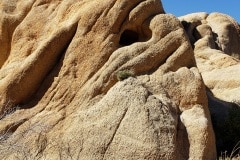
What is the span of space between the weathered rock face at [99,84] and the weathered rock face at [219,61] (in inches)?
108

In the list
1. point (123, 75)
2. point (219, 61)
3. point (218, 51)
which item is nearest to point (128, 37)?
point (123, 75)

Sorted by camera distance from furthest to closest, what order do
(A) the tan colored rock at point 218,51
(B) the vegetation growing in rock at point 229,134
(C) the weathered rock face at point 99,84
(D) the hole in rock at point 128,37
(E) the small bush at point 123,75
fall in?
(A) the tan colored rock at point 218,51 < (B) the vegetation growing in rock at point 229,134 < (D) the hole in rock at point 128,37 < (E) the small bush at point 123,75 < (C) the weathered rock face at point 99,84

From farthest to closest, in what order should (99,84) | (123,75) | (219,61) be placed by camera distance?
(219,61), (99,84), (123,75)

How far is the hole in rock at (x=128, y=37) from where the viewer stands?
1620 centimetres

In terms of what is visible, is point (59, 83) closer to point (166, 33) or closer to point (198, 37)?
point (166, 33)

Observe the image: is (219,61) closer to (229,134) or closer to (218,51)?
(218,51)

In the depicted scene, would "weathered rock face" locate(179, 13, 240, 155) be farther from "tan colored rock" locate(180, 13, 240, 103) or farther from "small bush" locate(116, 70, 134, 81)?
"small bush" locate(116, 70, 134, 81)

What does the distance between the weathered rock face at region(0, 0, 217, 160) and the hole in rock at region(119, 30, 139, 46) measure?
0.04 m

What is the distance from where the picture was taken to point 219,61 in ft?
81.5

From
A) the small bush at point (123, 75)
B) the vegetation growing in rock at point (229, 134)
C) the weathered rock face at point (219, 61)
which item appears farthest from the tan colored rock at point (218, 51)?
the small bush at point (123, 75)

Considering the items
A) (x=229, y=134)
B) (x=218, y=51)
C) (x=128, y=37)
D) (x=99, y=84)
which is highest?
(x=128, y=37)

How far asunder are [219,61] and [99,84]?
1184 cm

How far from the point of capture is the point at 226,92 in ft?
72.3

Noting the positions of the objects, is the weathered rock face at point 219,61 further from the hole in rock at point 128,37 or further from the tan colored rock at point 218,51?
the hole in rock at point 128,37
